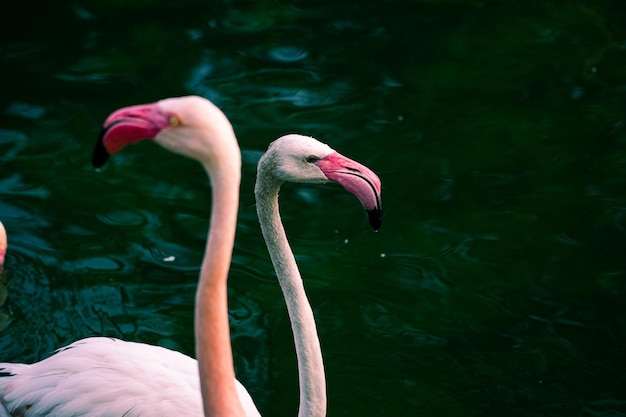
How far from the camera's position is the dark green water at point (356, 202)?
512cm

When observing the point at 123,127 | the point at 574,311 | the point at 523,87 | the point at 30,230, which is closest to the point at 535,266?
the point at 574,311

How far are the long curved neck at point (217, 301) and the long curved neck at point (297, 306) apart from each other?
0.98 metres

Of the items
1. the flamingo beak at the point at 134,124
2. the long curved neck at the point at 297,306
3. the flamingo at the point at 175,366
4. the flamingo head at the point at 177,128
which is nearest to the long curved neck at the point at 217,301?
the flamingo head at the point at 177,128

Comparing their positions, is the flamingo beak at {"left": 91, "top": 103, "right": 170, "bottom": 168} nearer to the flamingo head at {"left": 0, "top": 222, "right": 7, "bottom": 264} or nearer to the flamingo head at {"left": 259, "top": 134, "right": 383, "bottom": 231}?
the flamingo head at {"left": 259, "top": 134, "right": 383, "bottom": 231}

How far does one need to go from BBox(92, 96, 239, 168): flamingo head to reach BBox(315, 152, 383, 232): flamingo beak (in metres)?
1.15

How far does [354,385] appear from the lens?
4922mm

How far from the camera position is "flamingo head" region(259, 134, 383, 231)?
3635 millimetres

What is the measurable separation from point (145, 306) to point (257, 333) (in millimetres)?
701

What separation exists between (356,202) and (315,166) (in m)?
2.66

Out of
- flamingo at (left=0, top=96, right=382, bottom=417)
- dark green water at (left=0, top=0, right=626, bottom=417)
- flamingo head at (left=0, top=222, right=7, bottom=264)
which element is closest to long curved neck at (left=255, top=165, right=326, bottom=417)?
flamingo at (left=0, top=96, right=382, bottom=417)

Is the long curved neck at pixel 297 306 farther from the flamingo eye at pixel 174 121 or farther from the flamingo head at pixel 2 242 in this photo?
the flamingo head at pixel 2 242

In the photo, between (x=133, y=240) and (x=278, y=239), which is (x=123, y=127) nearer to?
(x=278, y=239)

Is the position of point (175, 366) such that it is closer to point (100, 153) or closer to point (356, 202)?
point (100, 153)

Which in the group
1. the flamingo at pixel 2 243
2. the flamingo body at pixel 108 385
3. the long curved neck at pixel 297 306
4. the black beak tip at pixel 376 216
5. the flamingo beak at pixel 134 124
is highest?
the flamingo beak at pixel 134 124
